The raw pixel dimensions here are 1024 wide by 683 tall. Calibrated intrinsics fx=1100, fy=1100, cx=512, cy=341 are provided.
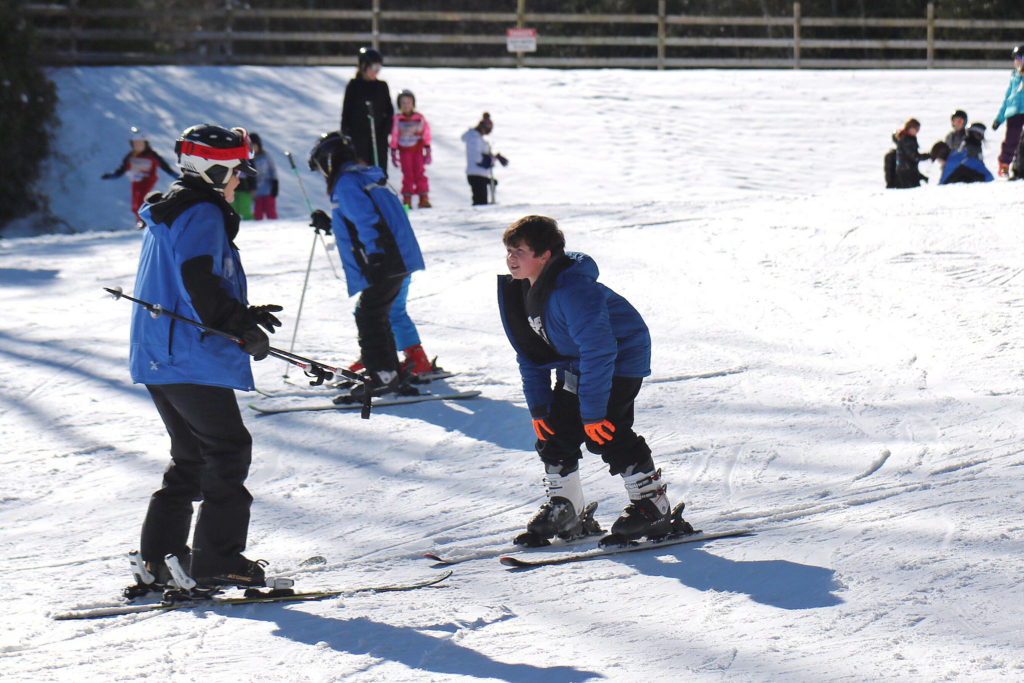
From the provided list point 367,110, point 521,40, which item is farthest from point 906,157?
point 521,40

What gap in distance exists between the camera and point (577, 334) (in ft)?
12.6

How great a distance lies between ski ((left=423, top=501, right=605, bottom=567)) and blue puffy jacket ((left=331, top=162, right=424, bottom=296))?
2.45 meters

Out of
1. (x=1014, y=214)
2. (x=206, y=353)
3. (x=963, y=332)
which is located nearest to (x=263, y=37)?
(x=1014, y=214)

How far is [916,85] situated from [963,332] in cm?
1574

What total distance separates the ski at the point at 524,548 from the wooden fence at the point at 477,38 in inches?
645

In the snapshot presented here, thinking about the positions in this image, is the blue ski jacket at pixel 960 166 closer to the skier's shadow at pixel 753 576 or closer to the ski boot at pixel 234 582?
the skier's shadow at pixel 753 576

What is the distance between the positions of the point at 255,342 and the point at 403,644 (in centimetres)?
110

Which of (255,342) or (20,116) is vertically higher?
(20,116)

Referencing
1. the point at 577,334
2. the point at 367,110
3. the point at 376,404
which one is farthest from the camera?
the point at 367,110

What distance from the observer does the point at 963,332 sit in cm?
711

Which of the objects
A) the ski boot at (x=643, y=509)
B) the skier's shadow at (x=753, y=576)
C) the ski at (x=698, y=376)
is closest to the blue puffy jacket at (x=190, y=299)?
the ski boot at (x=643, y=509)

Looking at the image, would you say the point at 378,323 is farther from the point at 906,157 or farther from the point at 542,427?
the point at 906,157

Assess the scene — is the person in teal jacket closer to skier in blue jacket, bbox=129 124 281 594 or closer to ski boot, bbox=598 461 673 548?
ski boot, bbox=598 461 673 548

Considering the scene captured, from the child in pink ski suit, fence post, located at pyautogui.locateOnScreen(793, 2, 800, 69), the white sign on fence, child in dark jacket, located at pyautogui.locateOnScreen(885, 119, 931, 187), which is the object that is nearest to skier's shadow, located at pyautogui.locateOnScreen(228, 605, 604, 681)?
the child in pink ski suit
